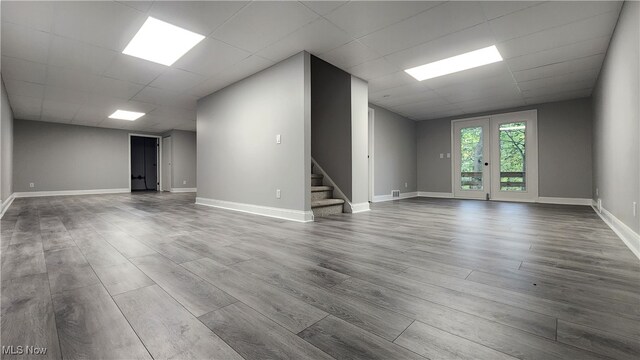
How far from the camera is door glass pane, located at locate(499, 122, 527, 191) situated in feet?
20.0

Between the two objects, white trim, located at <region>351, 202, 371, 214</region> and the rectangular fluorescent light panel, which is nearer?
the rectangular fluorescent light panel

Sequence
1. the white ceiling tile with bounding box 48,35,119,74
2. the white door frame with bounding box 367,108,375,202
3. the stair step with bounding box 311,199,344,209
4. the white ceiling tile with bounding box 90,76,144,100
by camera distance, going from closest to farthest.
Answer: the white ceiling tile with bounding box 48,35,119,74 < the stair step with bounding box 311,199,344,209 < the white ceiling tile with bounding box 90,76,144,100 < the white door frame with bounding box 367,108,375,202

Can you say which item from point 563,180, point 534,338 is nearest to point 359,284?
point 534,338

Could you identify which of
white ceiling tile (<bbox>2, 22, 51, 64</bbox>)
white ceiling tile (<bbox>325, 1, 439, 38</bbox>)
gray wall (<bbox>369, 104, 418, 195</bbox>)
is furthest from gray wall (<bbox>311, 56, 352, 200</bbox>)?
white ceiling tile (<bbox>2, 22, 51, 64</bbox>)

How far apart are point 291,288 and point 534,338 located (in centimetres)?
98

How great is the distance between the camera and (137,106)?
602 centimetres

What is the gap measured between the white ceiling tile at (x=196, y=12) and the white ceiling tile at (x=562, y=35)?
10.3 ft

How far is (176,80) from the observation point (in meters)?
4.37

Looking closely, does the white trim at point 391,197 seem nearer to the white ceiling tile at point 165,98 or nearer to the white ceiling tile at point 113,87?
the white ceiling tile at point 165,98

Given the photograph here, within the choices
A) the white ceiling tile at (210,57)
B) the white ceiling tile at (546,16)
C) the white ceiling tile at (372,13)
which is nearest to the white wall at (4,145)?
the white ceiling tile at (210,57)

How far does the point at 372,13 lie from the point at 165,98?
4557mm

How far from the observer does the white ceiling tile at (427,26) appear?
2.57m

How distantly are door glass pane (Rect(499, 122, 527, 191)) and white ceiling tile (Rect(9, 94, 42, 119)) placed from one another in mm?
9980

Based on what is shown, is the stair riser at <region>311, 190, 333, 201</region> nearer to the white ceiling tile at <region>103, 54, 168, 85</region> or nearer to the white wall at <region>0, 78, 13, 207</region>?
the white ceiling tile at <region>103, 54, 168, 85</region>
